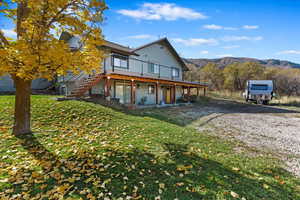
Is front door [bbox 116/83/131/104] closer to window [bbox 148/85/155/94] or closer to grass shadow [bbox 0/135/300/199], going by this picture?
window [bbox 148/85/155/94]

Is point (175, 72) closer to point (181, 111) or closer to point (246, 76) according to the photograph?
point (181, 111)

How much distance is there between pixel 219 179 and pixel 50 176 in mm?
3506

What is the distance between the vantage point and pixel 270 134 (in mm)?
7227

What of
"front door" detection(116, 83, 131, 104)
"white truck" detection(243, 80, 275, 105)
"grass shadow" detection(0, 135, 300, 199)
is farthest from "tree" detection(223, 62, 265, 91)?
"grass shadow" detection(0, 135, 300, 199)

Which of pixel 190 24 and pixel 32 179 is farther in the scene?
pixel 190 24

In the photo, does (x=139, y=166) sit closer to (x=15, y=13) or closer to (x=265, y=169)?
(x=265, y=169)

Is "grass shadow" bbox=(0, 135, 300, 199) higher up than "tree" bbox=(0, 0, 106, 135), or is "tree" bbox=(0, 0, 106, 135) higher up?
"tree" bbox=(0, 0, 106, 135)

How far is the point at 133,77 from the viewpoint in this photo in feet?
41.4

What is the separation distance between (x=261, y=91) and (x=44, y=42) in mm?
25702

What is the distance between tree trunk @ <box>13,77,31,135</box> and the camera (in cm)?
511

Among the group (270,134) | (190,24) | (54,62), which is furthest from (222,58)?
(54,62)

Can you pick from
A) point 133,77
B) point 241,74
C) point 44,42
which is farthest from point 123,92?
point 241,74

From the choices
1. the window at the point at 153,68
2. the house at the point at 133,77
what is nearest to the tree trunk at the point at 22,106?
the house at the point at 133,77

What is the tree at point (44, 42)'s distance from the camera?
3.81 meters
